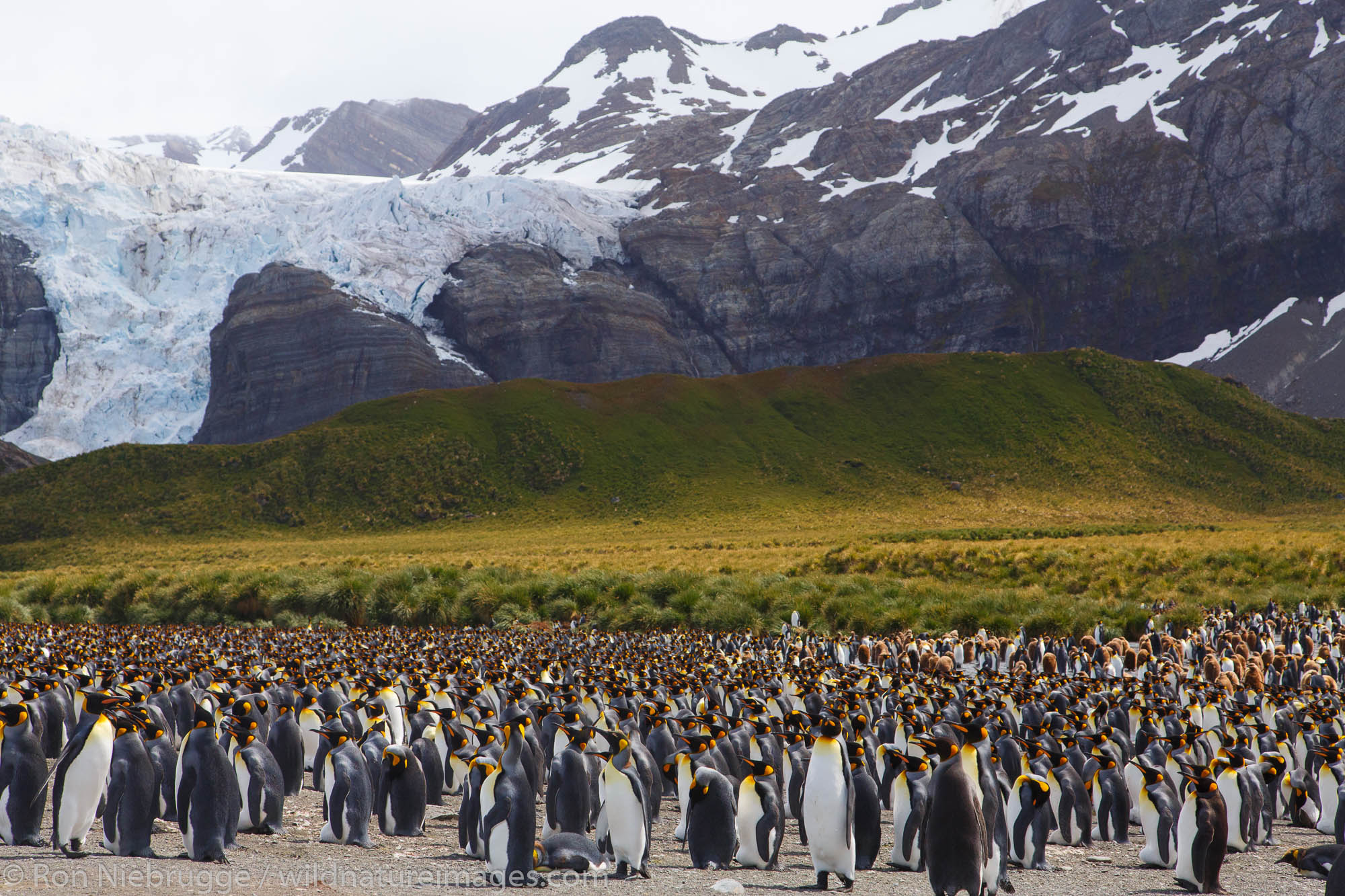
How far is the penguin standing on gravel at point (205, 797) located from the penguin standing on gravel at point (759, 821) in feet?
13.7

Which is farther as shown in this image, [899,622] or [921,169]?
[921,169]

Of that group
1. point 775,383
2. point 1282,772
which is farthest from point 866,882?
point 775,383

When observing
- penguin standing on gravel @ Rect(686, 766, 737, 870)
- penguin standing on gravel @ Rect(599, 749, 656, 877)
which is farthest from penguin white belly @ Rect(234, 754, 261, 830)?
penguin standing on gravel @ Rect(686, 766, 737, 870)

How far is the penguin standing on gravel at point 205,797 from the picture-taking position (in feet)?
25.4

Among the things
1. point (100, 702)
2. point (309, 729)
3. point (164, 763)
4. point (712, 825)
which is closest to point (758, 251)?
point (309, 729)

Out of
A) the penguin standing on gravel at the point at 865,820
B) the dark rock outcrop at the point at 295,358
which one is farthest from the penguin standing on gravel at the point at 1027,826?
the dark rock outcrop at the point at 295,358

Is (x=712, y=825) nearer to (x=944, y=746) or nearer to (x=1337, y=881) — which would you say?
(x=944, y=746)

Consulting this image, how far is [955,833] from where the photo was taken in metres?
7.17

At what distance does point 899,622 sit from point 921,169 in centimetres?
15457

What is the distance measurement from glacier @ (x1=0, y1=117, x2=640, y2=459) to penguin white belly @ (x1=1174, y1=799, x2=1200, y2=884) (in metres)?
120

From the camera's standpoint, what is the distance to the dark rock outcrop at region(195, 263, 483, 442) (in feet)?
415

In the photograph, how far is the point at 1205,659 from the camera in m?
17.6

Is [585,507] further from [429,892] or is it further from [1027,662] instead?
[429,892]

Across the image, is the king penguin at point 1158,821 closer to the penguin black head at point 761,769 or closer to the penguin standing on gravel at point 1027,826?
the penguin standing on gravel at point 1027,826
